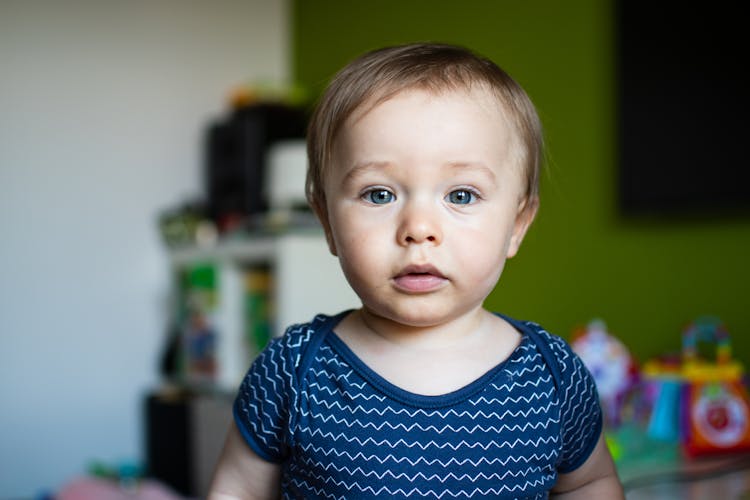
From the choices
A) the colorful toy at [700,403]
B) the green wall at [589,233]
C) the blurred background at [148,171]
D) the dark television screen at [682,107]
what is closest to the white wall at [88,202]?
the blurred background at [148,171]

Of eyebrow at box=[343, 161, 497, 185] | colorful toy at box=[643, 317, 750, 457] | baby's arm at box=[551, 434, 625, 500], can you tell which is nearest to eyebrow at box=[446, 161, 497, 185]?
eyebrow at box=[343, 161, 497, 185]

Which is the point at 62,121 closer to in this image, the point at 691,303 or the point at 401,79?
the point at 691,303

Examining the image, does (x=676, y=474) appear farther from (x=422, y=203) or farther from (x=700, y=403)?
(x=422, y=203)

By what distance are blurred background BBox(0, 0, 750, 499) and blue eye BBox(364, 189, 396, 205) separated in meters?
1.32

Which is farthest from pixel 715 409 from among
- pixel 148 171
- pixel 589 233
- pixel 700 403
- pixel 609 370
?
pixel 148 171

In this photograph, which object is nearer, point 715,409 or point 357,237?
point 357,237

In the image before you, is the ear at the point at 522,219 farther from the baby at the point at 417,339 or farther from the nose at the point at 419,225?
the nose at the point at 419,225

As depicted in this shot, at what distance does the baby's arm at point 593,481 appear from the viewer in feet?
2.43

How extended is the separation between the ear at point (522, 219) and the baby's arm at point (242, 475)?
288 millimetres

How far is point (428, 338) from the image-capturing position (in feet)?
2.27

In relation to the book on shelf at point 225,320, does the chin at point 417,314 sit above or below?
above

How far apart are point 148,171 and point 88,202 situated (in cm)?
25

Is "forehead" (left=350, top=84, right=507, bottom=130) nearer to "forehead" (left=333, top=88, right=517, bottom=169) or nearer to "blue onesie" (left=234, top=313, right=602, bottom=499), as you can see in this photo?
"forehead" (left=333, top=88, right=517, bottom=169)

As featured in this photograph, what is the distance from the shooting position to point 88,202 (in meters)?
2.84
